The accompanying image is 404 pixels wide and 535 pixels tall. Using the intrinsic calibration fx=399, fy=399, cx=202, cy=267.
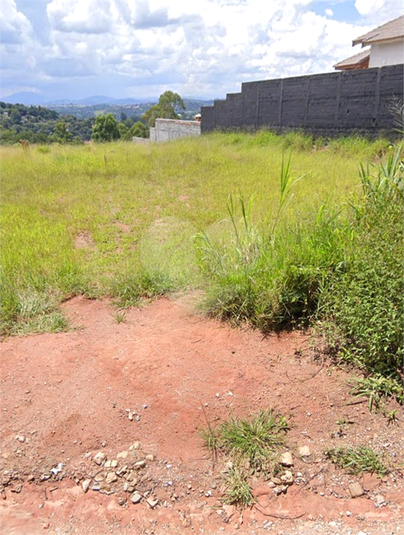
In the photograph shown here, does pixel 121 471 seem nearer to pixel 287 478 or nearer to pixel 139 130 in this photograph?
pixel 287 478

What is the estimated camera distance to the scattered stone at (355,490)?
5.49 feet

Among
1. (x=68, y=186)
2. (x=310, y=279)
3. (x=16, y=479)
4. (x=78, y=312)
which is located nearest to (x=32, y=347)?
(x=78, y=312)

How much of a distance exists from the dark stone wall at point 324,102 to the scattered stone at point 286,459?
872cm

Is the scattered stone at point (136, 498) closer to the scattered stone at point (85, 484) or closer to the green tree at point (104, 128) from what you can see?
the scattered stone at point (85, 484)

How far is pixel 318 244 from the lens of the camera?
2.81 meters

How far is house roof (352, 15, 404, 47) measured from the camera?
12.6 metres

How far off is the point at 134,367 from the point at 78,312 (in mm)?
1052

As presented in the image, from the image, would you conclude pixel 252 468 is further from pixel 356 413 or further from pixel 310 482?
pixel 356 413

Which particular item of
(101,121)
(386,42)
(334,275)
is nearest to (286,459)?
(334,275)

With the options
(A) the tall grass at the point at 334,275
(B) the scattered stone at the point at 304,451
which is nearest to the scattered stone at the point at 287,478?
(B) the scattered stone at the point at 304,451

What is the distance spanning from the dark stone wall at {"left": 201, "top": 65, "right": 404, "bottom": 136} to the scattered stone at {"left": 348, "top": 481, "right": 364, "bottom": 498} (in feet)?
28.7

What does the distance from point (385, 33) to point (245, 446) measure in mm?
15014

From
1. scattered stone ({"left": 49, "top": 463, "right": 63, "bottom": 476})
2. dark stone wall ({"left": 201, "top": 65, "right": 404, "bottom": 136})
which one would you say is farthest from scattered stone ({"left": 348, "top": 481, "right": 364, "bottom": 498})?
dark stone wall ({"left": 201, "top": 65, "right": 404, "bottom": 136})

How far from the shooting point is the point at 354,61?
51.6ft
